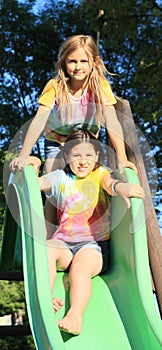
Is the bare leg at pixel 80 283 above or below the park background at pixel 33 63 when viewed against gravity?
below

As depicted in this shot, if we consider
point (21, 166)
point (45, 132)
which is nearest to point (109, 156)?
point (45, 132)

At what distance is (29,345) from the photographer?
41.5 ft

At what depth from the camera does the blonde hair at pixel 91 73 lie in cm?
348

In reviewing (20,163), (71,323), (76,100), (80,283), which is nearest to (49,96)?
(76,100)

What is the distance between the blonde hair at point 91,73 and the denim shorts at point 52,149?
0.28 meters

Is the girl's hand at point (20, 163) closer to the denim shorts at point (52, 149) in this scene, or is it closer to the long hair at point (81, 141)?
the long hair at point (81, 141)

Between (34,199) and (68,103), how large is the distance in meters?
0.85

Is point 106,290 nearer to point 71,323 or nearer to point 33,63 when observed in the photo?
point 71,323

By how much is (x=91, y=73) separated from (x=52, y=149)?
1.71ft

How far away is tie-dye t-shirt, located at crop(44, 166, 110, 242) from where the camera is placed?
3186 mm

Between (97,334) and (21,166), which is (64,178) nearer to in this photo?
(21,166)

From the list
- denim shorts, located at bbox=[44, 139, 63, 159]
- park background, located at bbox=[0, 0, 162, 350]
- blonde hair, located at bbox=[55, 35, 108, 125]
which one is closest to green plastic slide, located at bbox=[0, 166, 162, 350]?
denim shorts, located at bbox=[44, 139, 63, 159]

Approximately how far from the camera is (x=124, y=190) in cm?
294

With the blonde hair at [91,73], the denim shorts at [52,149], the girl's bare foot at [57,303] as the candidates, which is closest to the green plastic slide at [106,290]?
the girl's bare foot at [57,303]
